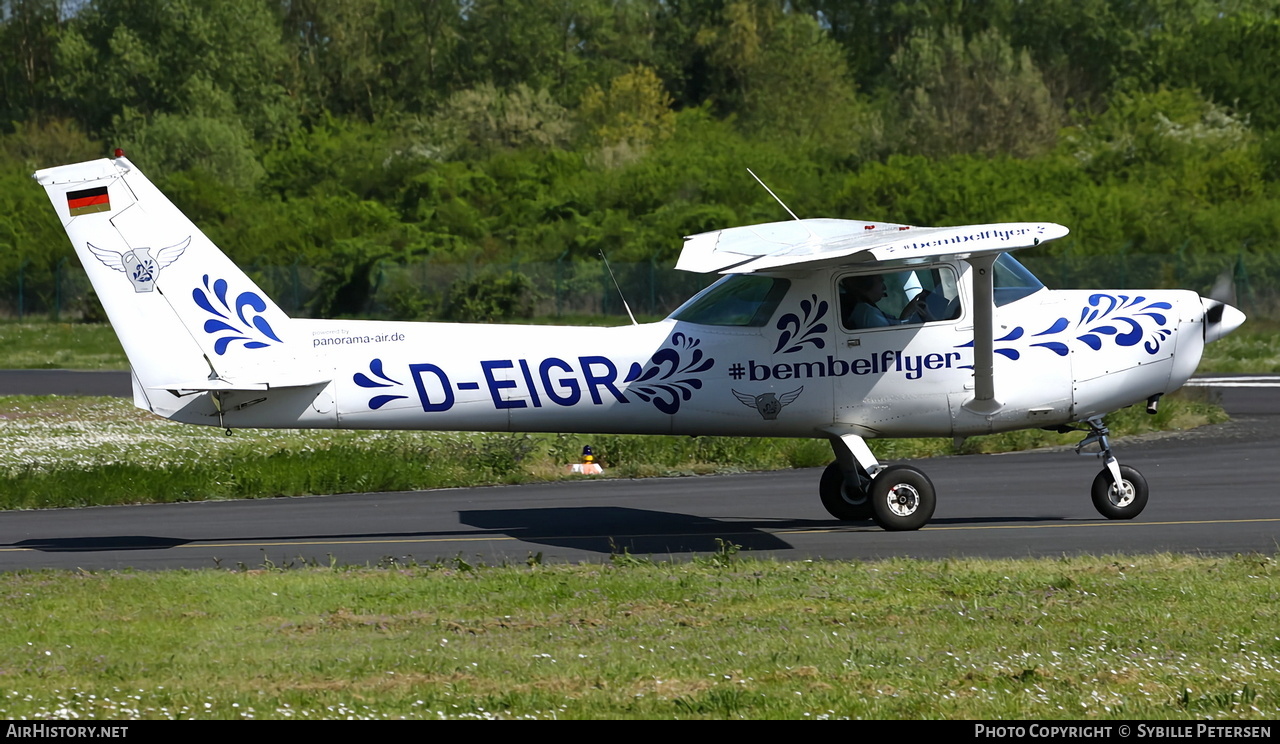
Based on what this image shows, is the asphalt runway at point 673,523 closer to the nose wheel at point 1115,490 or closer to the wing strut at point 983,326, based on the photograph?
the nose wheel at point 1115,490

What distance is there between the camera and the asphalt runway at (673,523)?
39.5 ft

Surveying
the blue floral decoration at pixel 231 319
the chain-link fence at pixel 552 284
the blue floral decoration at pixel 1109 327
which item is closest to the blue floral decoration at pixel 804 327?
the blue floral decoration at pixel 1109 327

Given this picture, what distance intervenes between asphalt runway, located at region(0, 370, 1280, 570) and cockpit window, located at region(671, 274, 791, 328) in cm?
192

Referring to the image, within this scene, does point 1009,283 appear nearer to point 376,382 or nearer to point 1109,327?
point 1109,327

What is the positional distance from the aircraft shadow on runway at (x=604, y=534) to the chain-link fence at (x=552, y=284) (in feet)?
81.1

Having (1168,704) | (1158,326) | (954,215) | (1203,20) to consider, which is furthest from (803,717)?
(1203,20)

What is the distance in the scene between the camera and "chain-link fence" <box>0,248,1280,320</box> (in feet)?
128

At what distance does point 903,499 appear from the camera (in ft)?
42.0

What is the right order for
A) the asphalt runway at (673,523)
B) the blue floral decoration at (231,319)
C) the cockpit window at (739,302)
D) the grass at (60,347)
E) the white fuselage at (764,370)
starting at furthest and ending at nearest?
the grass at (60,347), the cockpit window at (739,302), the white fuselage at (764,370), the blue floral decoration at (231,319), the asphalt runway at (673,523)

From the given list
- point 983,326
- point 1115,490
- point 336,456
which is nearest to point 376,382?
point 983,326

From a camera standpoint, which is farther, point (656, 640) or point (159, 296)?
point (159, 296)

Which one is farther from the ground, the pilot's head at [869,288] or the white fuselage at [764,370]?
the pilot's head at [869,288]

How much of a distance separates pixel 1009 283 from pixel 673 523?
3.80 meters

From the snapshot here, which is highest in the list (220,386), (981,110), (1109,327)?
(220,386)
